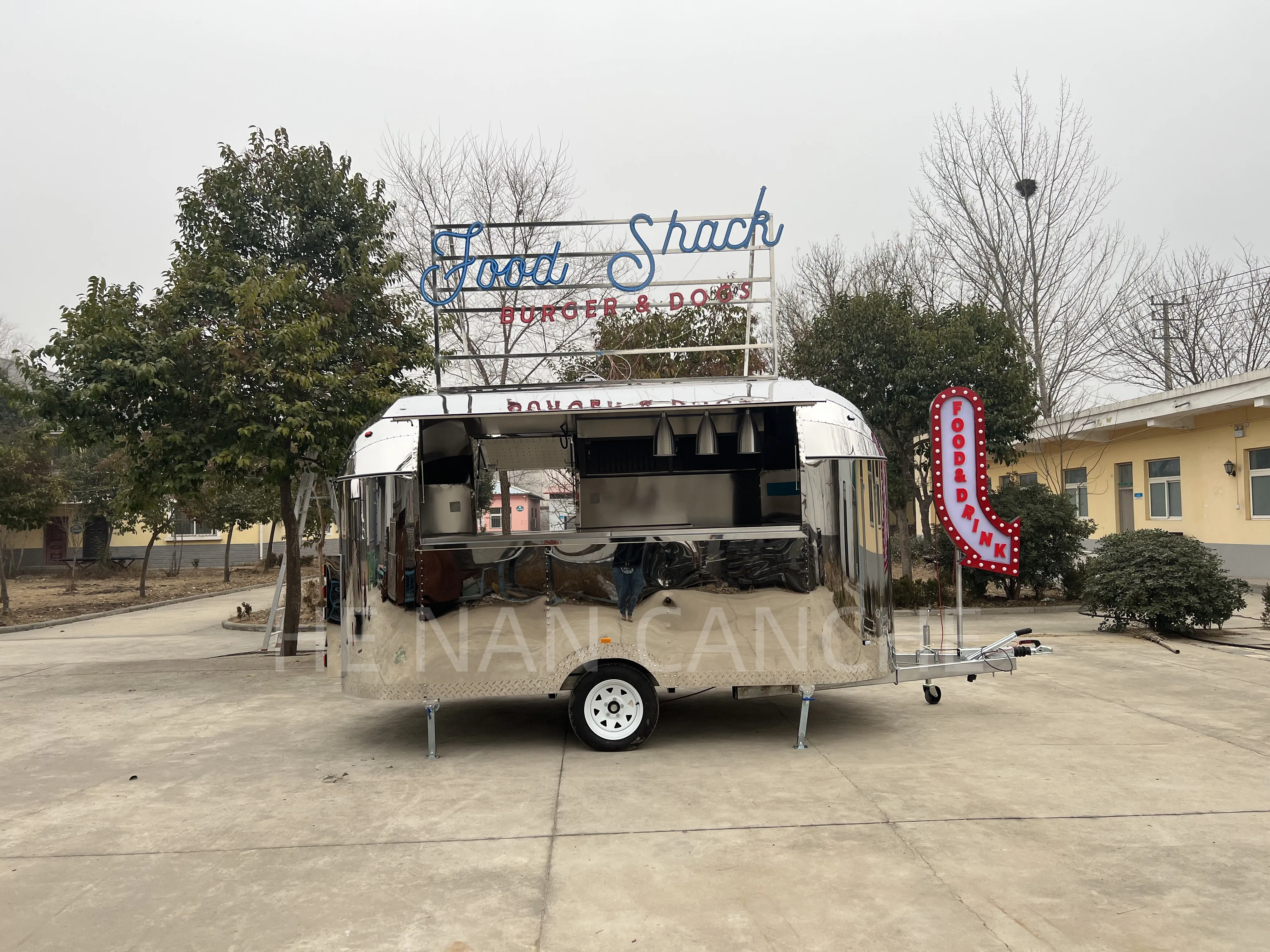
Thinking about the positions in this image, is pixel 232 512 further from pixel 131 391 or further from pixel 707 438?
pixel 707 438

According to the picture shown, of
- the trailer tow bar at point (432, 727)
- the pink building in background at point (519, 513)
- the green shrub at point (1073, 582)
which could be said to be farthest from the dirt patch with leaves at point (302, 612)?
the green shrub at point (1073, 582)

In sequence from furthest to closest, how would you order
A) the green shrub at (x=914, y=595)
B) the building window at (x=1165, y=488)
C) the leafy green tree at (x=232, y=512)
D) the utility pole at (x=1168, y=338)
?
the utility pole at (x=1168, y=338) → the leafy green tree at (x=232, y=512) → the building window at (x=1165, y=488) → the green shrub at (x=914, y=595)

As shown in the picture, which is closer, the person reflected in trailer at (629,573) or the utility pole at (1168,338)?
the person reflected in trailer at (629,573)

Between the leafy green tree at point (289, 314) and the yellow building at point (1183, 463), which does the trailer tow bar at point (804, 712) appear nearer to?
the leafy green tree at point (289, 314)

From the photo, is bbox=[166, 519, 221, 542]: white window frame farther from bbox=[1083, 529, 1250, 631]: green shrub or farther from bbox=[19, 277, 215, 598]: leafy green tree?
bbox=[1083, 529, 1250, 631]: green shrub

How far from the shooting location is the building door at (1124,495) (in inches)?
959

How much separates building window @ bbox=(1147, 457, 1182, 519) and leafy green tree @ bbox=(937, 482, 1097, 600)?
7.11m

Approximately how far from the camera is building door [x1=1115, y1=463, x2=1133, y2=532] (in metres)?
24.4

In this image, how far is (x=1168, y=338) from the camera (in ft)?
107

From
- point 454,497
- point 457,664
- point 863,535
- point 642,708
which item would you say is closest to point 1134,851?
point 863,535

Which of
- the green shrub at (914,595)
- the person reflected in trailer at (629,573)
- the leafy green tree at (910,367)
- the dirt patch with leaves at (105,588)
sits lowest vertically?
the dirt patch with leaves at (105,588)

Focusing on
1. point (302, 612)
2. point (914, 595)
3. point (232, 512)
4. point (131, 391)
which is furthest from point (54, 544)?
point (914, 595)

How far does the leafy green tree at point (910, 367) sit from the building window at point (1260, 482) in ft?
16.0

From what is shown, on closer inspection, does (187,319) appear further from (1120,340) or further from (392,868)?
(1120,340)
